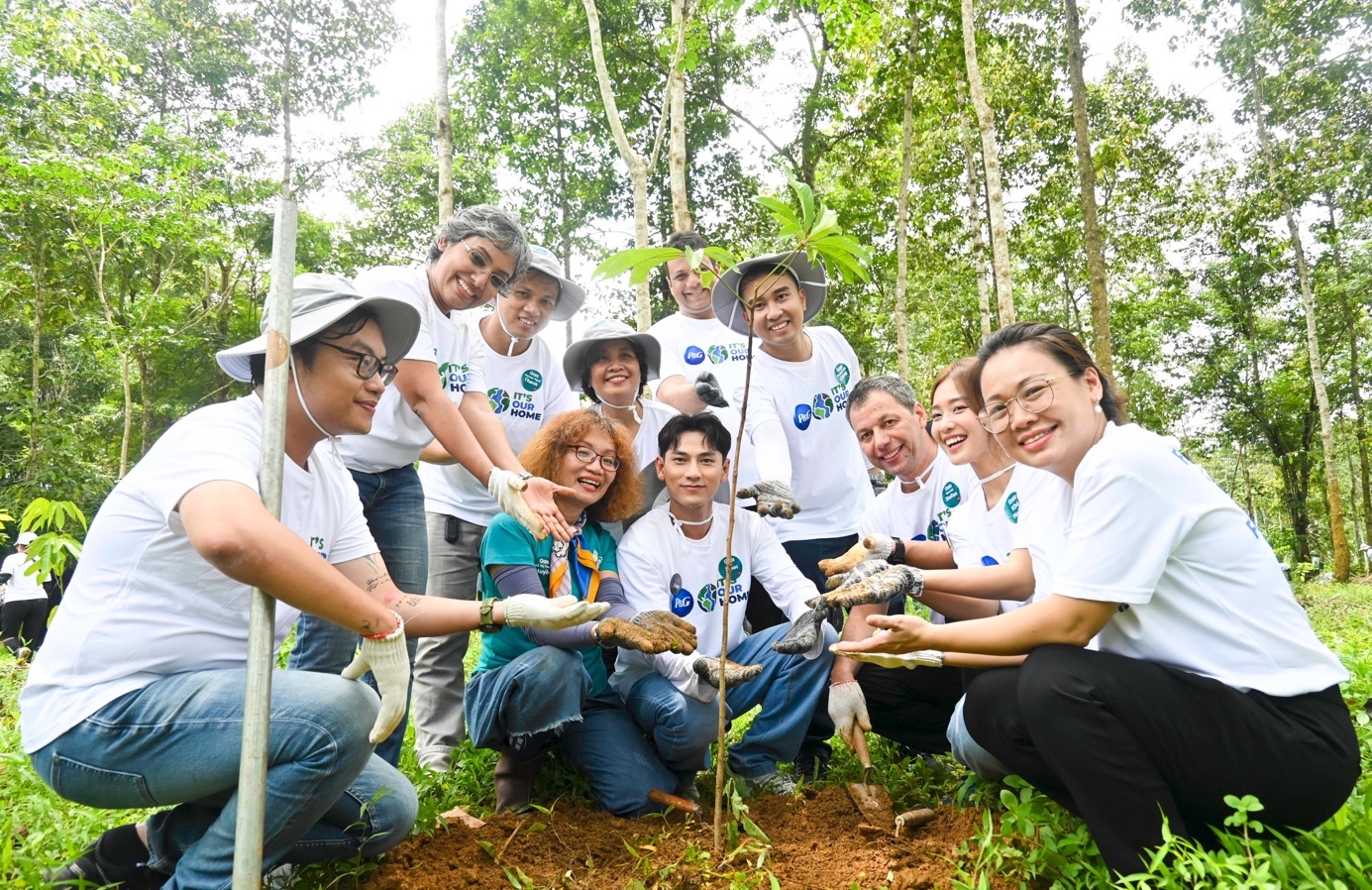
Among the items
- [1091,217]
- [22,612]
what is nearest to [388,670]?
[22,612]

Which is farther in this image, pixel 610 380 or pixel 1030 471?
pixel 610 380

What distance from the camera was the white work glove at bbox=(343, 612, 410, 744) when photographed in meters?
2.00

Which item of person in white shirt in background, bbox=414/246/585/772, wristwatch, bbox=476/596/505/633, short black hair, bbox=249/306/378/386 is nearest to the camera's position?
short black hair, bbox=249/306/378/386

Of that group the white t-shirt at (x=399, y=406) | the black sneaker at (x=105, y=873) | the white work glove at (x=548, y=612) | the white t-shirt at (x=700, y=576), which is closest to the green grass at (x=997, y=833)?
the black sneaker at (x=105, y=873)

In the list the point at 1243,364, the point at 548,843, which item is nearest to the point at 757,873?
the point at 548,843

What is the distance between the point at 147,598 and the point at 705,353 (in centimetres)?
293

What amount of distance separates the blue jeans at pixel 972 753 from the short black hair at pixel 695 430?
4.41 feet

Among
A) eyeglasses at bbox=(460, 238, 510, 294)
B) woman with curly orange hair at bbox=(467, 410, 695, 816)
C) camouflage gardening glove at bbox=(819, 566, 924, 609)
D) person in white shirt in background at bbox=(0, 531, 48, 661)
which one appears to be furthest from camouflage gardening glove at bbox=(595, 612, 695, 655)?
person in white shirt in background at bbox=(0, 531, 48, 661)

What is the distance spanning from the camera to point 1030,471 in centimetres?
300

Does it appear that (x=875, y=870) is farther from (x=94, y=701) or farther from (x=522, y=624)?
(x=94, y=701)

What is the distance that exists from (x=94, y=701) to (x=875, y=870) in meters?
2.05

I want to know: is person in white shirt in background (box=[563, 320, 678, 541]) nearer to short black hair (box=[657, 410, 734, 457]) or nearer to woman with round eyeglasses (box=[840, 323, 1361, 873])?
short black hair (box=[657, 410, 734, 457])

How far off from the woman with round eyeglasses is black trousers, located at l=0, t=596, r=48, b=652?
8.39m

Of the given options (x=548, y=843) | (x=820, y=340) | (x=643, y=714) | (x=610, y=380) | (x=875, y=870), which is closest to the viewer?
(x=875, y=870)
